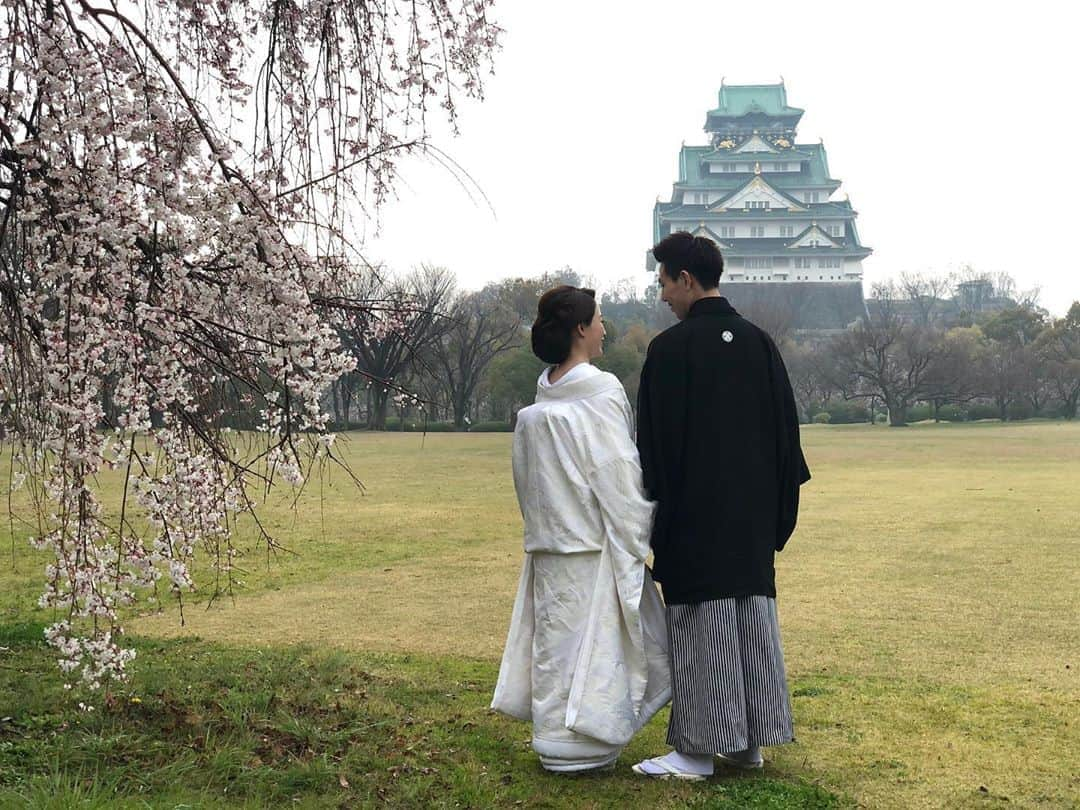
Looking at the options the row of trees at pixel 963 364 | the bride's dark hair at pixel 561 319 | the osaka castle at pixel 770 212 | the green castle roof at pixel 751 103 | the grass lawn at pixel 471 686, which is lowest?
the grass lawn at pixel 471 686

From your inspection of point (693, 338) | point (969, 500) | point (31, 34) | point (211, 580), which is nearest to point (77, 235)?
point (31, 34)

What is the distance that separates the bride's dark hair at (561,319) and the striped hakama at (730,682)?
2.95 ft

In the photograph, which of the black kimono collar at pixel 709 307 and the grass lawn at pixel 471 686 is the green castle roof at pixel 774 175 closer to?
the grass lawn at pixel 471 686

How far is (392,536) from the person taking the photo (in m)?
10.6

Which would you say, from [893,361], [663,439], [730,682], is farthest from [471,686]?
[893,361]

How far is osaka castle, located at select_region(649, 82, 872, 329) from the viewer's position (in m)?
60.4

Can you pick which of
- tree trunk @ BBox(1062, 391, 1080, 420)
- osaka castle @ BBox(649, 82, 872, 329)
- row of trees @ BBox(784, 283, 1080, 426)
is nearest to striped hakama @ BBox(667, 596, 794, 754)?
row of trees @ BBox(784, 283, 1080, 426)

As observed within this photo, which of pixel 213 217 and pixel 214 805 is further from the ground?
pixel 213 217

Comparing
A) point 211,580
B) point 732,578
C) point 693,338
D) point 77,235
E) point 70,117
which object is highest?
point 70,117

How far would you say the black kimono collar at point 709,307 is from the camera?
3.46 meters

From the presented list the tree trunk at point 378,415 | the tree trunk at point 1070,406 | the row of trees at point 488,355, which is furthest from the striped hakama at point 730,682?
the tree trunk at point 1070,406

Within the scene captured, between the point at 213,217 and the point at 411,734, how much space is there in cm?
187

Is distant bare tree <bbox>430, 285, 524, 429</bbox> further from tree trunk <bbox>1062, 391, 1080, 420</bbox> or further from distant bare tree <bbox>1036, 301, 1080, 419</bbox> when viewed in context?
tree trunk <bbox>1062, 391, 1080, 420</bbox>

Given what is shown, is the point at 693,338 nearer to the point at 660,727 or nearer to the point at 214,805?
the point at 660,727
